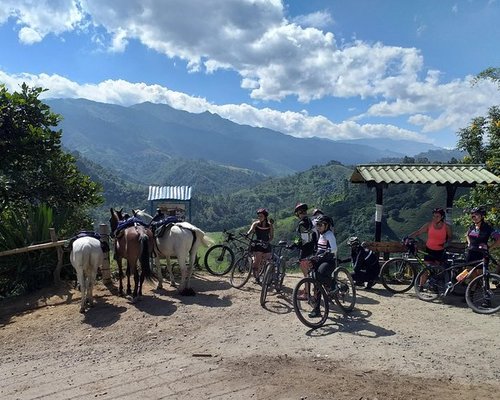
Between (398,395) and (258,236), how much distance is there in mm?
4911

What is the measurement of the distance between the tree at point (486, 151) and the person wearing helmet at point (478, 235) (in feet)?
9.60

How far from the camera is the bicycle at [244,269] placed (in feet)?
28.0

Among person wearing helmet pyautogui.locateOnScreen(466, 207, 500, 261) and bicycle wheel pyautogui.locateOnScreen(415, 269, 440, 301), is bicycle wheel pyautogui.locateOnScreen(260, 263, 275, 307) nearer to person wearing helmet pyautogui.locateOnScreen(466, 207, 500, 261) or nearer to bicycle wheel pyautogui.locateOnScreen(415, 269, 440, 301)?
bicycle wheel pyautogui.locateOnScreen(415, 269, 440, 301)

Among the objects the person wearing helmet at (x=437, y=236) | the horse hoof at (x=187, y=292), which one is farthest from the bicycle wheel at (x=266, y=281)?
the person wearing helmet at (x=437, y=236)

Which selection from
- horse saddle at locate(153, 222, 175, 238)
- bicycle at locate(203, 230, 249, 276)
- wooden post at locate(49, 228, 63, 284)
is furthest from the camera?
bicycle at locate(203, 230, 249, 276)

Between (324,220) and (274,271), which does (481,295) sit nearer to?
(324,220)

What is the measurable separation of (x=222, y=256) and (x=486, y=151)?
29.6 feet

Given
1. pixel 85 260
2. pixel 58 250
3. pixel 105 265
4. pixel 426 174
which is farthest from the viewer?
pixel 426 174

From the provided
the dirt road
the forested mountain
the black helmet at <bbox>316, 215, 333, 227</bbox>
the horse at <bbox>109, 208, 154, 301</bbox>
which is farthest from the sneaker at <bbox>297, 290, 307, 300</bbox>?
the forested mountain

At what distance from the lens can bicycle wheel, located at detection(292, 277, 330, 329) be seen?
6012 mm

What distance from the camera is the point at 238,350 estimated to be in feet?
17.3

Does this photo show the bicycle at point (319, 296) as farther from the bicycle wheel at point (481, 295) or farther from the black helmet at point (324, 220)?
the bicycle wheel at point (481, 295)

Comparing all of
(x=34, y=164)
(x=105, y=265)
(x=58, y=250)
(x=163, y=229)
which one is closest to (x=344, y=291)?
(x=163, y=229)

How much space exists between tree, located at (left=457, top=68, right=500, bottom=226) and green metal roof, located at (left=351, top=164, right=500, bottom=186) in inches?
33.7
